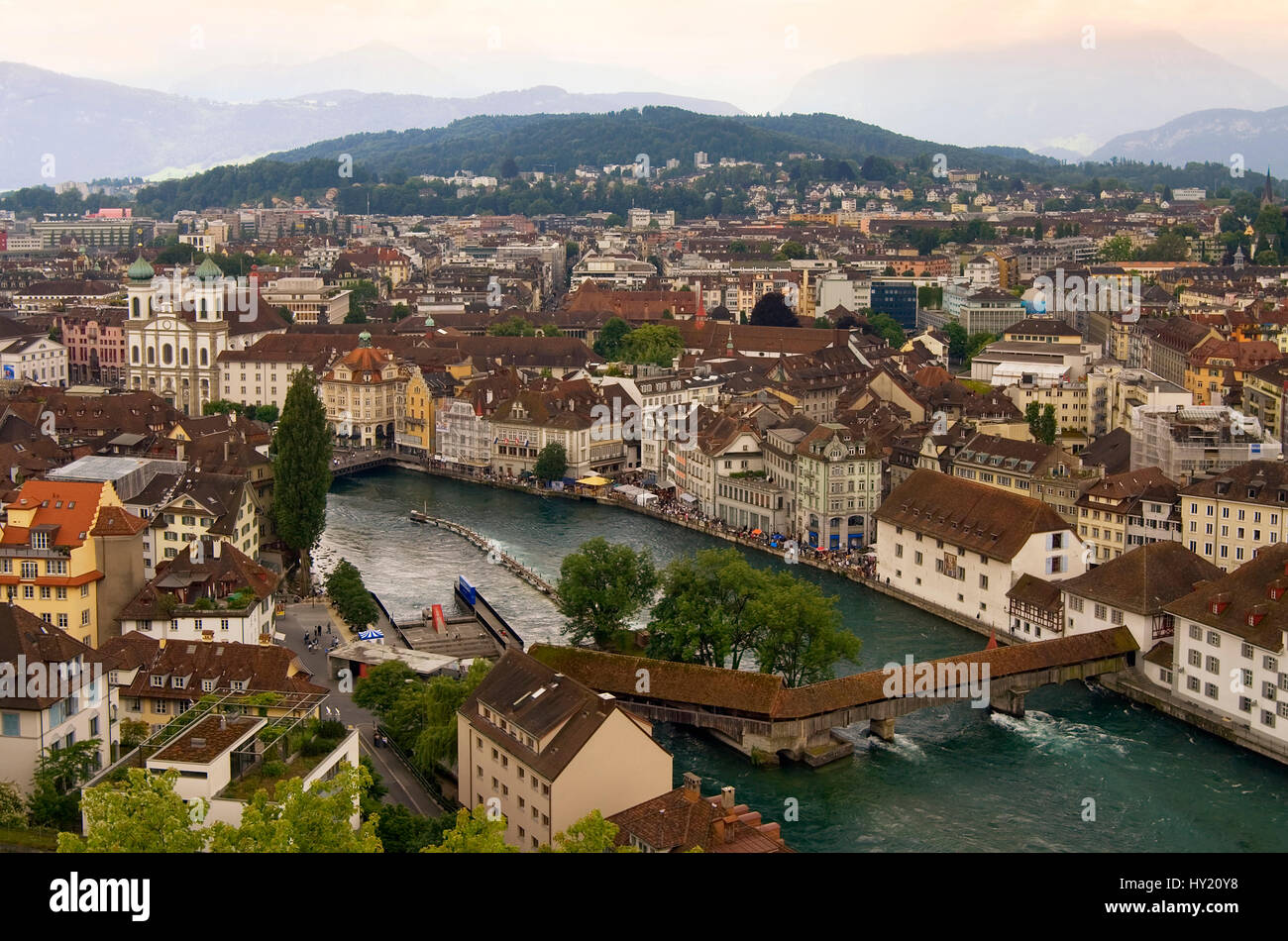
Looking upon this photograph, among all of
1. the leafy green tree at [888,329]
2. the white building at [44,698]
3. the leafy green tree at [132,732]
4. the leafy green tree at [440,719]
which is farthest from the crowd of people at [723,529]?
the leafy green tree at [888,329]

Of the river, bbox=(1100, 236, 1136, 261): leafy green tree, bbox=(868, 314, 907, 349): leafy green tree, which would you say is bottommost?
the river

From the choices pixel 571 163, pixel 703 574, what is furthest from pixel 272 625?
pixel 571 163

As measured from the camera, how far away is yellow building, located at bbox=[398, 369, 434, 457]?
41.8 metres

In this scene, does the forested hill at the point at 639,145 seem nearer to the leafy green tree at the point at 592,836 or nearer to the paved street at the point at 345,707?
the paved street at the point at 345,707

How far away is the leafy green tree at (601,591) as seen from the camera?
21406mm

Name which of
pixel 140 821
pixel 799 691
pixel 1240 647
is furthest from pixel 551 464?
pixel 140 821

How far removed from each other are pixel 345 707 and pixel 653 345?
1284 inches

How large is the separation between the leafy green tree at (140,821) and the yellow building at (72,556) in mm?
9324

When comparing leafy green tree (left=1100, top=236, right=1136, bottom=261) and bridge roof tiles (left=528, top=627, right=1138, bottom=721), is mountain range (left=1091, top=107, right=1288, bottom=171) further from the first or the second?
bridge roof tiles (left=528, top=627, right=1138, bottom=721)

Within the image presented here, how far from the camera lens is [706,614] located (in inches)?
798

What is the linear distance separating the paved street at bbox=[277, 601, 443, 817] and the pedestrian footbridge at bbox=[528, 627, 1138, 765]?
8.05 feet

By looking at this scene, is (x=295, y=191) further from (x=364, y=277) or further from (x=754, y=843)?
(x=754, y=843)

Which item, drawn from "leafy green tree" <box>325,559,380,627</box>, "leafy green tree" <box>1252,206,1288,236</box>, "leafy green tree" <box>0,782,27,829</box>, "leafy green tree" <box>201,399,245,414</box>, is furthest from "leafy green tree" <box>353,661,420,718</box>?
"leafy green tree" <box>1252,206,1288,236</box>

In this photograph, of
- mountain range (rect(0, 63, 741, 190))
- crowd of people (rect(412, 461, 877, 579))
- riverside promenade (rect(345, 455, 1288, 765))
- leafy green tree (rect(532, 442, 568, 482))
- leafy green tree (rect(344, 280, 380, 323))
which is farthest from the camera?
mountain range (rect(0, 63, 741, 190))
